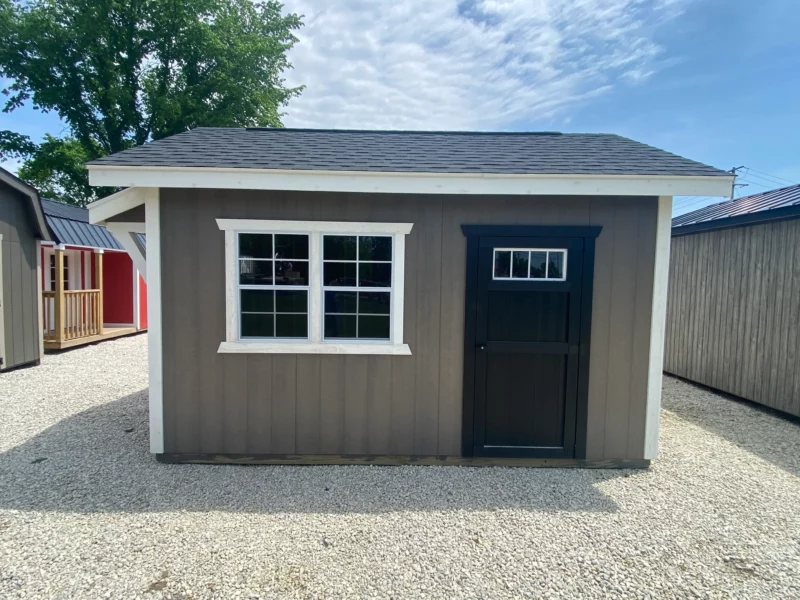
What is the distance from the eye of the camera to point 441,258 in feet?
13.1

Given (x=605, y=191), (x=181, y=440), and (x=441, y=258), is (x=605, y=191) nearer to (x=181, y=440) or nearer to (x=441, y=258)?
(x=441, y=258)

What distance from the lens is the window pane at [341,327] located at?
13.3 feet

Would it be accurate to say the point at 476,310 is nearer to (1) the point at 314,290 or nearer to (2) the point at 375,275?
(2) the point at 375,275

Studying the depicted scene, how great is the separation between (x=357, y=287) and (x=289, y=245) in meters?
0.75

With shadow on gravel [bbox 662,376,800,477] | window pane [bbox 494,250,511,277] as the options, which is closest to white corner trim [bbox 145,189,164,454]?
window pane [bbox 494,250,511,277]

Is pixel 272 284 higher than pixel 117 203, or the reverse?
pixel 117 203

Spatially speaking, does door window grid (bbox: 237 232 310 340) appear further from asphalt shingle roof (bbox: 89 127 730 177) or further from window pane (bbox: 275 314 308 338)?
asphalt shingle roof (bbox: 89 127 730 177)

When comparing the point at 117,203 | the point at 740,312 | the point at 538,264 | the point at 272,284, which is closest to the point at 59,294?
the point at 117,203

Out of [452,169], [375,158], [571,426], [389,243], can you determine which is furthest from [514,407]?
[375,158]

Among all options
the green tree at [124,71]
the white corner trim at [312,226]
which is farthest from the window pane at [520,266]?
the green tree at [124,71]

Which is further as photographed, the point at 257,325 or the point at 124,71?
the point at 124,71

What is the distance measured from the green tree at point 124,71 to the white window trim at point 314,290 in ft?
54.4

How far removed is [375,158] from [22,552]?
3983 millimetres

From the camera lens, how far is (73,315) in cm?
969
